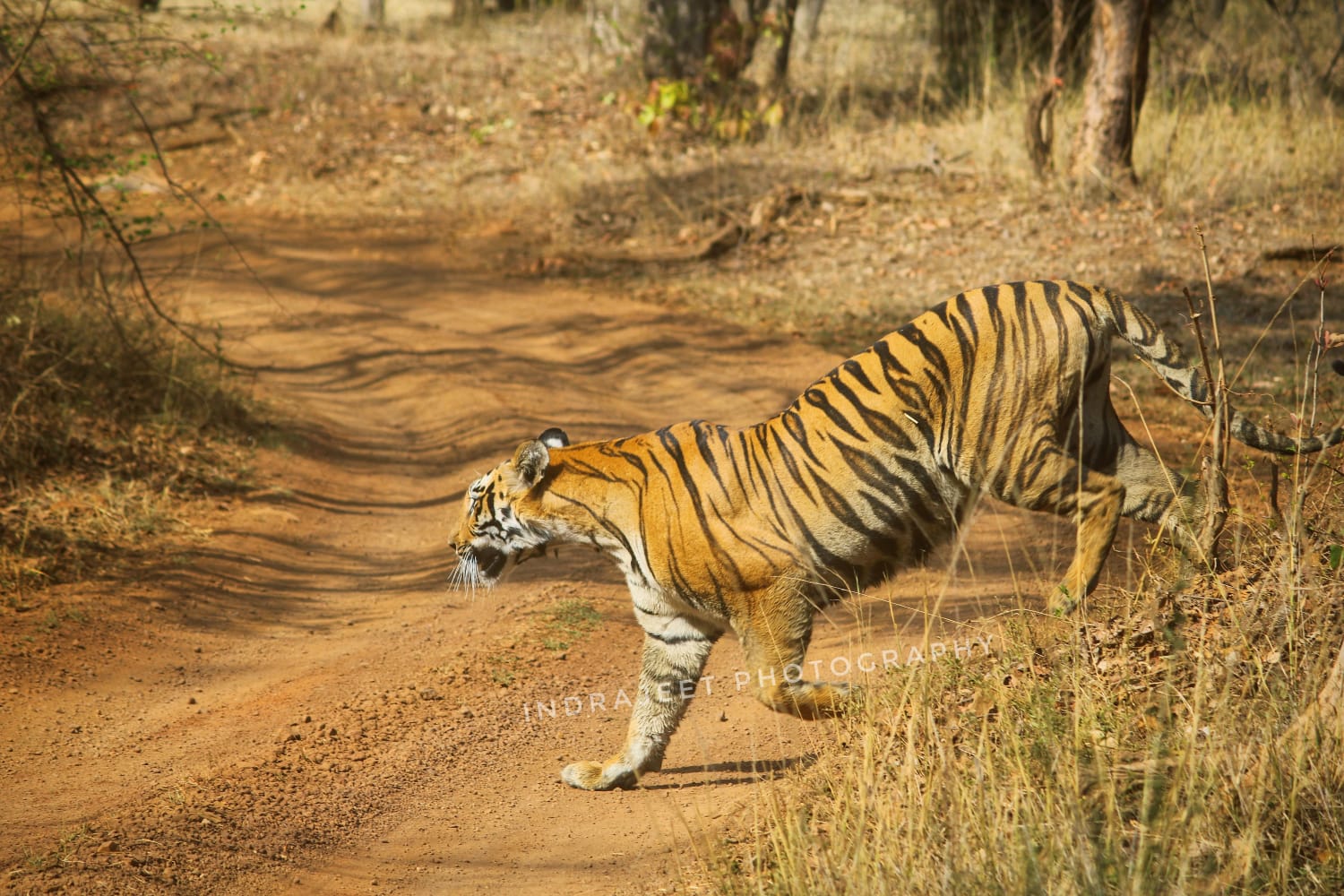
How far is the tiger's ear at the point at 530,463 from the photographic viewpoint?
4211 mm

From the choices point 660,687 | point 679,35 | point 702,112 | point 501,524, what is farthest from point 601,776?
point 679,35

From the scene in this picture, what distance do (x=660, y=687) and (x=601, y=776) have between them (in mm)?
423

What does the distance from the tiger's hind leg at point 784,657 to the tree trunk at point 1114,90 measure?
28.3ft

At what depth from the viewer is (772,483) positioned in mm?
4113

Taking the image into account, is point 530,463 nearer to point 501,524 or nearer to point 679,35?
point 501,524

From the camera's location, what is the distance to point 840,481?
415 cm

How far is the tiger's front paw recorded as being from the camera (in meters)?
4.22

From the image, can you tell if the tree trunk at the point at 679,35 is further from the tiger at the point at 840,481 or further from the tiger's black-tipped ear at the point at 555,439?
the tiger at the point at 840,481

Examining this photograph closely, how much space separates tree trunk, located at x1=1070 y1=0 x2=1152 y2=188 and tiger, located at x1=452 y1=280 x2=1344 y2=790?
296 inches

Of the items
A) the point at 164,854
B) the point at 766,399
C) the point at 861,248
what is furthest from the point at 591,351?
→ the point at 164,854

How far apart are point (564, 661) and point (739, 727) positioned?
3.37 ft

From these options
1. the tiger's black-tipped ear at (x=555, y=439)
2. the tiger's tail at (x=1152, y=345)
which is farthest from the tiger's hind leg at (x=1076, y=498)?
the tiger's black-tipped ear at (x=555, y=439)

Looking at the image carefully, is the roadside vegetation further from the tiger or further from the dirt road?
the tiger

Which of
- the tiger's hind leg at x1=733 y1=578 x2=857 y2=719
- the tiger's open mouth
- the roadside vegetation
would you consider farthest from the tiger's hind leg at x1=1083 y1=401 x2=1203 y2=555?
the roadside vegetation
